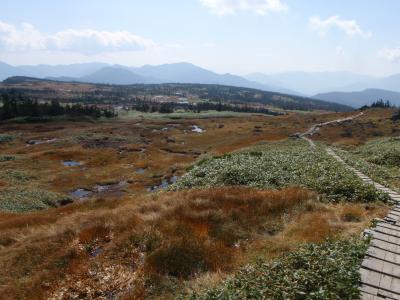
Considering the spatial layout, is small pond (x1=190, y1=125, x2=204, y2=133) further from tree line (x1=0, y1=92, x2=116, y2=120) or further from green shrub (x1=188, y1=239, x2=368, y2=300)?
green shrub (x1=188, y1=239, x2=368, y2=300)

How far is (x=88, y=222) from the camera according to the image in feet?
72.9

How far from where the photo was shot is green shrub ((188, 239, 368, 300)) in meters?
11.3

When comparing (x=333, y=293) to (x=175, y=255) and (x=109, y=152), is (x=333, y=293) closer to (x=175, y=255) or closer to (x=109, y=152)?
(x=175, y=255)

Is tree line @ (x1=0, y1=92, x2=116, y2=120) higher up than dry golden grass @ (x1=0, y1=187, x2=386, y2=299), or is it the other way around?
dry golden grass @ (x1=0, y1=187, x2=386, y2=299)

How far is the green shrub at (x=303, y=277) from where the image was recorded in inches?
446

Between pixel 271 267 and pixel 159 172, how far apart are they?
2366 inches

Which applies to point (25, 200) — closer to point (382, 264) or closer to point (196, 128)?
point (382, 264)

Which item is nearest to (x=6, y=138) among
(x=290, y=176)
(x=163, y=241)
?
(x=290, y=176)

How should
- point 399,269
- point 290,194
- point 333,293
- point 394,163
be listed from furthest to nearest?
point 394,163 → point 290,194 → point 399,269 → point 333,293

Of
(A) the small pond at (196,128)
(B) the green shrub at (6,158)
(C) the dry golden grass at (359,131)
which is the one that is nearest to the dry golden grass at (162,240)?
(B) the green shrub at (6,158)

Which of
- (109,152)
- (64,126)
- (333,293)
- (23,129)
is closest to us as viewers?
(333,293)

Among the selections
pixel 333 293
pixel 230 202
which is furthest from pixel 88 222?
pixel 333 293

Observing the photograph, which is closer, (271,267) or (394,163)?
(271,267)

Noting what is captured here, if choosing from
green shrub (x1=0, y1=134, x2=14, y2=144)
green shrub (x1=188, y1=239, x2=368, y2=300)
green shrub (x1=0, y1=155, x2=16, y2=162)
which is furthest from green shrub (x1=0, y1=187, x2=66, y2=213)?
green shrub (x1=0, y1=134, x2=14, y2=144)
